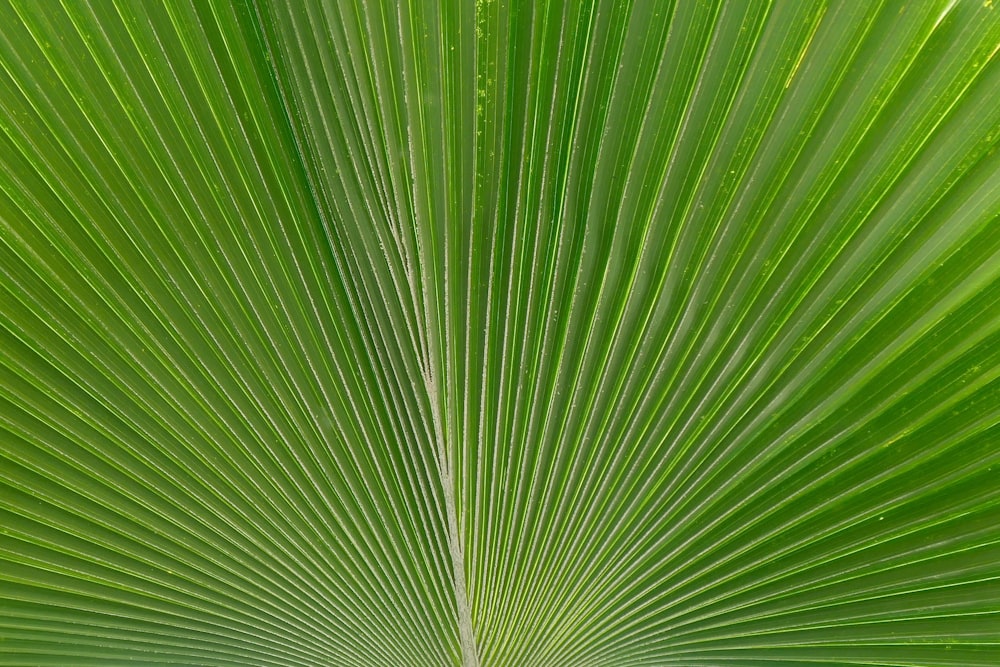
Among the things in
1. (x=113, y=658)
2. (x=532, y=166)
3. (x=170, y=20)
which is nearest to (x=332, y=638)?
(x=113, y=658)

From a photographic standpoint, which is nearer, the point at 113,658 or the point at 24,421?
the point at 24,421

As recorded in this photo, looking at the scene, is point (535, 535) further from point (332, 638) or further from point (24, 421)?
point (24, 421)

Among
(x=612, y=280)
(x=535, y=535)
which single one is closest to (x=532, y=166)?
(x=612, y=280)

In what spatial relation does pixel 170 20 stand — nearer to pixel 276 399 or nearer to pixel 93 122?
pixel 93 122

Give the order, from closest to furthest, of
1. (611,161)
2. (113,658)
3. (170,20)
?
(170,20), (611,161), (113,658)

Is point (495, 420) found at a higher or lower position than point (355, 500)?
higher

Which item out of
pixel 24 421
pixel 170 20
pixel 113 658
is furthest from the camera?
pixel 113 658

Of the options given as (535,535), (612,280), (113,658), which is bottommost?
(113,658)
